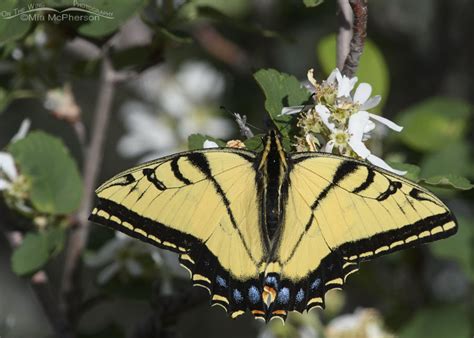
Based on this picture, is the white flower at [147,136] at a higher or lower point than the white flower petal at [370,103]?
higher

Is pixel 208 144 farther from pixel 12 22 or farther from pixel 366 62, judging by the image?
pixel 366 62

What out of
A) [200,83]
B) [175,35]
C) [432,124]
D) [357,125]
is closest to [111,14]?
[175,35]

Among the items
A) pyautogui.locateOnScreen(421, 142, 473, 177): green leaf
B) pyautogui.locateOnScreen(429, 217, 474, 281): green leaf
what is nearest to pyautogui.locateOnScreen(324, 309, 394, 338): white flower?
pyautogui.locateOnScreen(429, 217, 474, 281): green leaf

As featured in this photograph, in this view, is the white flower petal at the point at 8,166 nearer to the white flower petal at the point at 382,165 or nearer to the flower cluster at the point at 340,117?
the flower cluster at the point at 340,117

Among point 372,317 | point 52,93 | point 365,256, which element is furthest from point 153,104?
point 365,256

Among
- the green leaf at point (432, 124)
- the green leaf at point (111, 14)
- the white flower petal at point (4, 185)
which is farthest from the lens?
the green leaf at point (432, 124)

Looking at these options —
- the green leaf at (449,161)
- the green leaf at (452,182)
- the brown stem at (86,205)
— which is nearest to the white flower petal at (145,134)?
the brown stem at (86,205)
